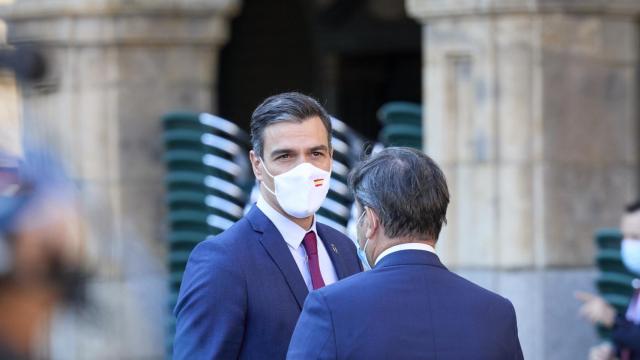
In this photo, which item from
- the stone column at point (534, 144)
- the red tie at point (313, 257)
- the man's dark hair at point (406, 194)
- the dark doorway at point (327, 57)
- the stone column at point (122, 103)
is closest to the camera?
the man's dark hair at point (406, 194)

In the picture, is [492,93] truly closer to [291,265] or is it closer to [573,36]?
[573,36]

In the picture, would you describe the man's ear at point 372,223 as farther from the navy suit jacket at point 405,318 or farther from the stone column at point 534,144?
the stone column at point 534,144

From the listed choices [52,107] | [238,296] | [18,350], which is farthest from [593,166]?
[238,296]

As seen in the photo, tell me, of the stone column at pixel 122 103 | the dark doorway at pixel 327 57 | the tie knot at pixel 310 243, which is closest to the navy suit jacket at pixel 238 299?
the tie knot at pixel 310 243

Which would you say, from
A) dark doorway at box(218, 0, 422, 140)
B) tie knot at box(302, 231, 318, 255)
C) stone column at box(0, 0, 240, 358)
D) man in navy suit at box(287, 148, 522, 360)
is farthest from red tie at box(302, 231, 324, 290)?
dark doorway at box(218, 0, 422, 140)

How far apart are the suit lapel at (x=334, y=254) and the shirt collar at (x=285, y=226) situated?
0.06 meters

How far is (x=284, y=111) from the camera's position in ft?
14.8

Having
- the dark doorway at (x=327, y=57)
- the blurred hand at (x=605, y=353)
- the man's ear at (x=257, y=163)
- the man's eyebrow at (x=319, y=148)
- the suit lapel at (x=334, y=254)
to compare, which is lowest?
the blurred hand at (x=605, y=353)

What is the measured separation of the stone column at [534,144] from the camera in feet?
29.4

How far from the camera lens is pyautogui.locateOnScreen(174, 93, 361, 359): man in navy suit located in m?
4.28

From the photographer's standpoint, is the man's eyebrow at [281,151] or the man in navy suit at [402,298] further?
the man's eyebrow at [281,151]

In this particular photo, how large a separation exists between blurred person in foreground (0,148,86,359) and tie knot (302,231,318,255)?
3.39 ft

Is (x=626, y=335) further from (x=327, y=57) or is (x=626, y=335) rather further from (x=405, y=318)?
(x=327, y=57)

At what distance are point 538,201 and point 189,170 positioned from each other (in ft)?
7.34
